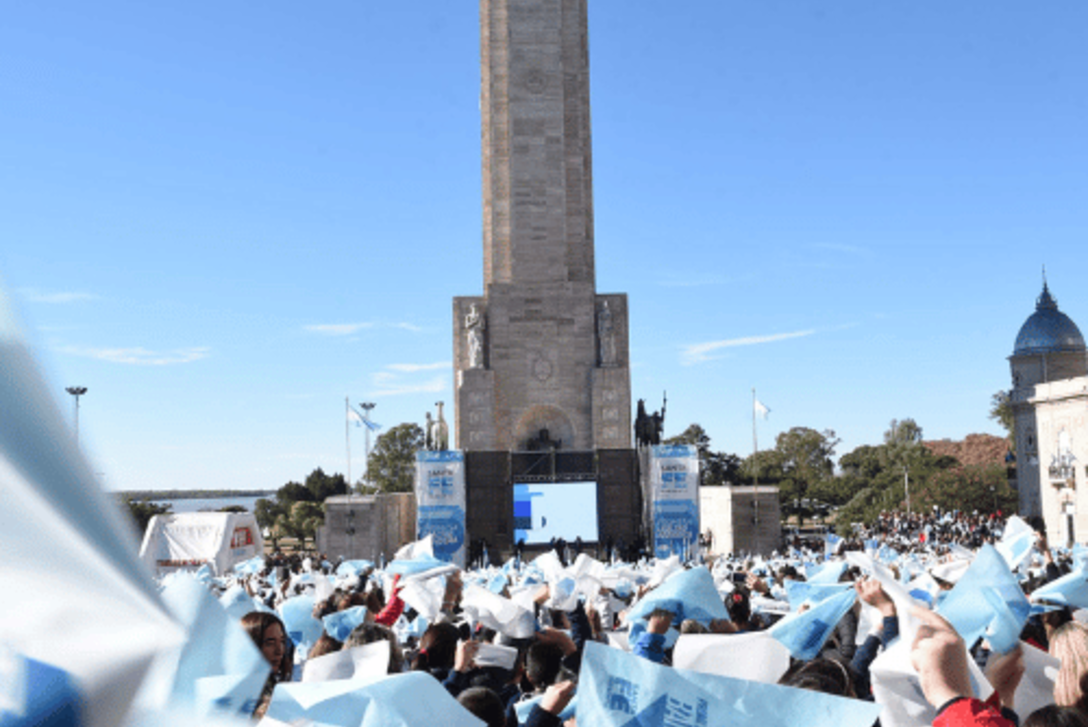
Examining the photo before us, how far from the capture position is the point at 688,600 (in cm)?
720

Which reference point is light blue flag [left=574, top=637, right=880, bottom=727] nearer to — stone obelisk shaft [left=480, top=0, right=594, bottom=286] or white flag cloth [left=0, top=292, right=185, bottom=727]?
white flag cloth [left=0, top=292, right=185, bottom=727]

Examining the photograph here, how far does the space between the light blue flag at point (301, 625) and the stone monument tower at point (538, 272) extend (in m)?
38.1

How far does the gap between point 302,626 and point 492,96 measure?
1735 inches

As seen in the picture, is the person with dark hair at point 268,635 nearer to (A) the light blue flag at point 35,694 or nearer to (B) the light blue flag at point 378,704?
(B) the light blue flag at point 378,704

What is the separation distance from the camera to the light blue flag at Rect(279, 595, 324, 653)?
7906 mm

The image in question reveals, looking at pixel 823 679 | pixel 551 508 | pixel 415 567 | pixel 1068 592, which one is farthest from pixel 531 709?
pixel 551 508

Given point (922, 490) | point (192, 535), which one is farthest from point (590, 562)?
point (922, 490)

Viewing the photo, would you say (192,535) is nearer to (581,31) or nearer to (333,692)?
(333,692)

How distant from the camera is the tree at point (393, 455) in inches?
3371

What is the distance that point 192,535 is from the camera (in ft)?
77.5

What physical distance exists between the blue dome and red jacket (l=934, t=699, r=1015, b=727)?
6930cm

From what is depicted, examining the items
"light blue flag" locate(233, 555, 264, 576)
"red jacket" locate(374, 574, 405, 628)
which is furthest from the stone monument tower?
"red jacket" locate(374, 574, 405, 628)

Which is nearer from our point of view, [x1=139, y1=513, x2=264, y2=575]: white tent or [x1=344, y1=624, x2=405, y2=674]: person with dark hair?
[x1=344, y1=624, x2=405, y2=674]: person with dark hair

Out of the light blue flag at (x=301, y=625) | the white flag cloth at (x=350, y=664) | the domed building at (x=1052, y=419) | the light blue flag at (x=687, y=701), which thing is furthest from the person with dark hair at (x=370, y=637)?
the domed building at (x=1052, y=419)
